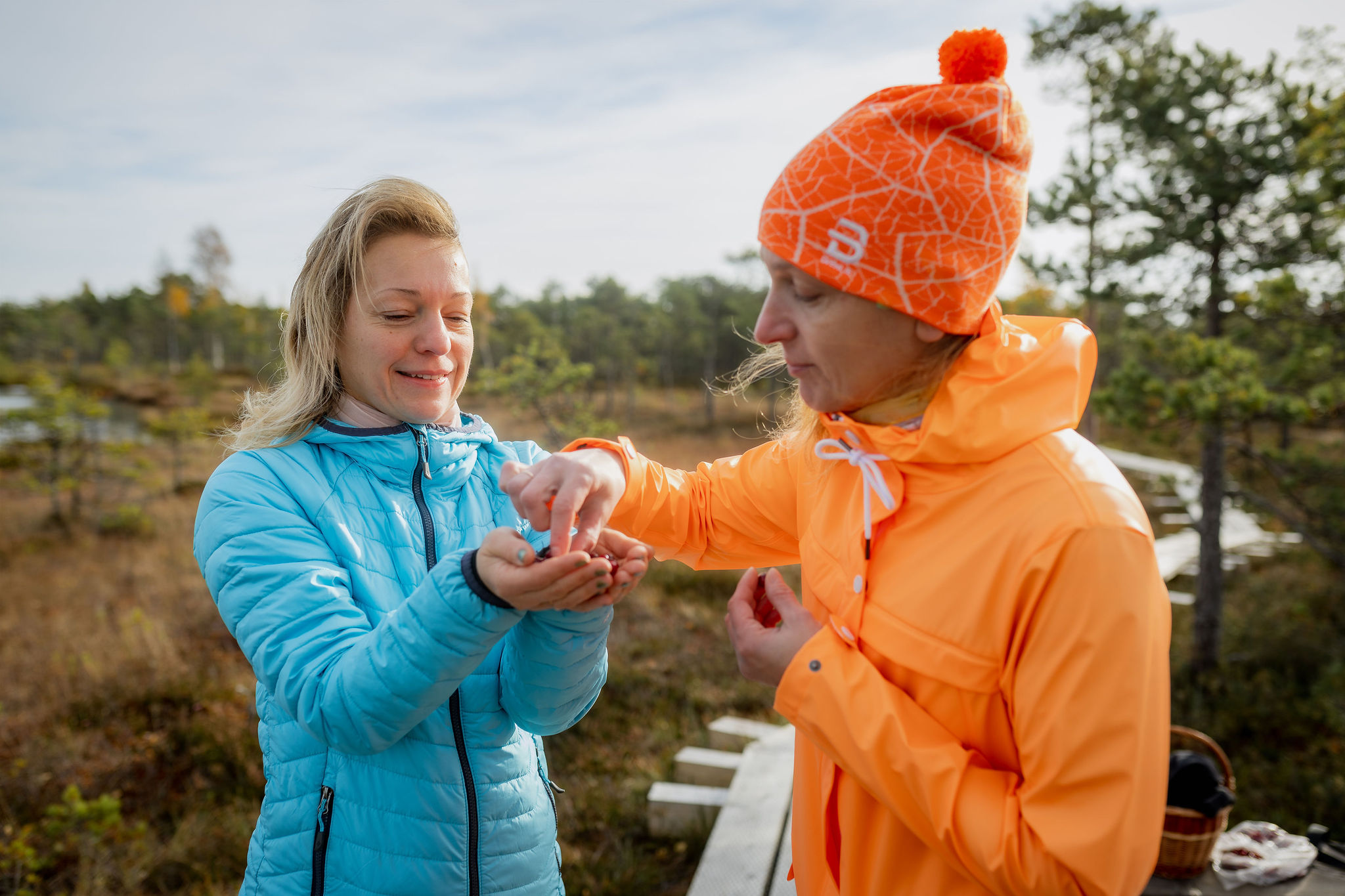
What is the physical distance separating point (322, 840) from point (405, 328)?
109 cm

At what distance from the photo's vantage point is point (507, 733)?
1.69 metres

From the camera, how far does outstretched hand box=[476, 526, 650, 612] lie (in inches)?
51.6

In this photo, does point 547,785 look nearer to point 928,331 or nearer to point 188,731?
point 928,331

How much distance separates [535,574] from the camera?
1.31 metres

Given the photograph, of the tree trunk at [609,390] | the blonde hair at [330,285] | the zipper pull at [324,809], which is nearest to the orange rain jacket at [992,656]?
the zipper pull at [324,809]

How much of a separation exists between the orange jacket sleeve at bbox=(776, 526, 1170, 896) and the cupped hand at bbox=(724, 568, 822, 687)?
0.63 ft

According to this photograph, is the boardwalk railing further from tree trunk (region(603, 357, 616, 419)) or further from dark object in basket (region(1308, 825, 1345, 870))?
tree trunk (region(603, 357, 616, 419))

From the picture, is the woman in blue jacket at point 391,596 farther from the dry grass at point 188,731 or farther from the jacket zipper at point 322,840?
the dry grass at point 188,731

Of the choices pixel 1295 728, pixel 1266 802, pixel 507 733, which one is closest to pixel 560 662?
pixel 507 733

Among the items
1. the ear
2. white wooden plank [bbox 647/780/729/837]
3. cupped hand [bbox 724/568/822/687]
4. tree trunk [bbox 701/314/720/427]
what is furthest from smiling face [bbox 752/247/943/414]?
tree trunk [bbox 701/314/720/427]

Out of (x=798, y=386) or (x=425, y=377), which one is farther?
(x=425, y=377)

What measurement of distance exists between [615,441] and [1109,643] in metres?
1.15

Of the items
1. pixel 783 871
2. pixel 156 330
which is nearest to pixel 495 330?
pixel 783 871

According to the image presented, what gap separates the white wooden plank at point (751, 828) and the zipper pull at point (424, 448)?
212 cm
